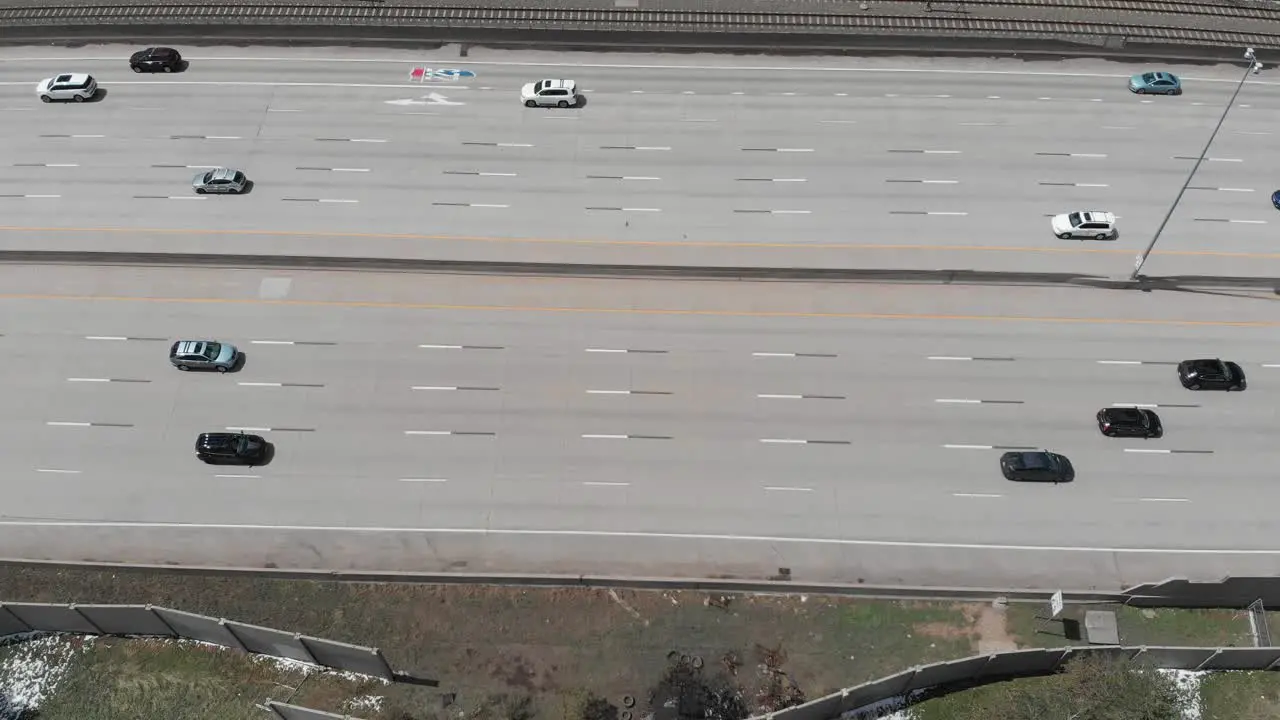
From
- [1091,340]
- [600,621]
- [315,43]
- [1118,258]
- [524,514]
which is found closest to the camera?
[600,621]

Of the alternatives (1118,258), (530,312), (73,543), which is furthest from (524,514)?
(1118,258)

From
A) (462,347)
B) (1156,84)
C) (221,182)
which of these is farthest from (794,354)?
(221,182)

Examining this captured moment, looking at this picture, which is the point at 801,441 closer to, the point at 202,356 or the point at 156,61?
the point at 202,356

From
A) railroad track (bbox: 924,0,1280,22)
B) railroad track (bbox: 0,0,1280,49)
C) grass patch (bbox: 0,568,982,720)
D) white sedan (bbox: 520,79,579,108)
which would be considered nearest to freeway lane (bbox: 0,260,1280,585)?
grass patch (bbox: 0,568,982,720)

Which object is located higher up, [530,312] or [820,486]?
[530,312]

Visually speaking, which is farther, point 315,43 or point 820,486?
point 315,43

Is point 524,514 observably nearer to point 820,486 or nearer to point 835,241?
point 820,486
